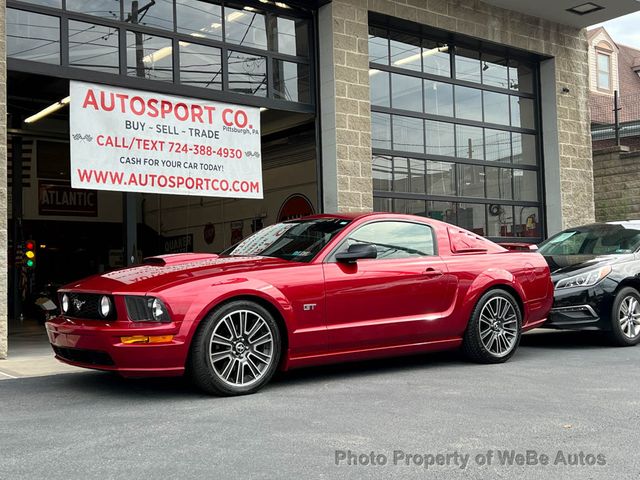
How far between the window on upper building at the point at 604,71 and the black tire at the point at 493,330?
3536 cm

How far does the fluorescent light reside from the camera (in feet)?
43.0

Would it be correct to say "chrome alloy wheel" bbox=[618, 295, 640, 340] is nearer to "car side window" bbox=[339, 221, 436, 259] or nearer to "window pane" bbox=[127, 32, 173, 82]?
"car side window" bbox=[339, 221, 436, 259]

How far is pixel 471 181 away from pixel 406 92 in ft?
6.98

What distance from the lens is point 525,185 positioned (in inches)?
595

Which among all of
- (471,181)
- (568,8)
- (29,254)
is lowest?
(29,254)

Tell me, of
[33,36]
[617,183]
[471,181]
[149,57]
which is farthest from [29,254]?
[617,183]

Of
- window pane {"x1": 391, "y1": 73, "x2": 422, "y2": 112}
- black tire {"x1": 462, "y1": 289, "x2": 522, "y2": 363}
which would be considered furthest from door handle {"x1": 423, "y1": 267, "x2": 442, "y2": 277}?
window pane {"x1": 391, "y1": 73, "x2": 422, "y2": 112}

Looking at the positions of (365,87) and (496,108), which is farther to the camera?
(496,108)

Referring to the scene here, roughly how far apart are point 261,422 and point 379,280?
82.3 inches

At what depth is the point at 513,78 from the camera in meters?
15.1

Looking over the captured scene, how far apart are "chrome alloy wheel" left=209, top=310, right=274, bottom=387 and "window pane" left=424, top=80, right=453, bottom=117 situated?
8.36 m

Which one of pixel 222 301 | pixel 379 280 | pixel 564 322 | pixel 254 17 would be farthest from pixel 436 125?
pixel 222 301

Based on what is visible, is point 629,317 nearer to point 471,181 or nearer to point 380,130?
point 380,130

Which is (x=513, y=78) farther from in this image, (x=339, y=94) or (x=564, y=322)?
(x=564, y=322)
